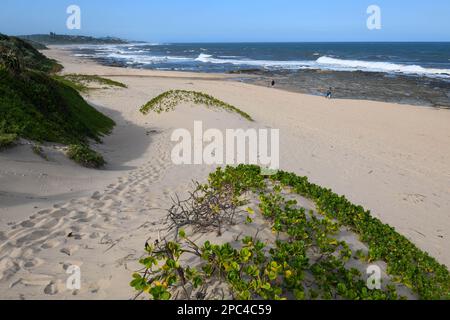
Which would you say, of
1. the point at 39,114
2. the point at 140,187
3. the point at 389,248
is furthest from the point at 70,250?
the point at 39,114

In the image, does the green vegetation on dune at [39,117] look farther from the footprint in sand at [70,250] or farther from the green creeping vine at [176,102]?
the green creeping vine at [176,102]

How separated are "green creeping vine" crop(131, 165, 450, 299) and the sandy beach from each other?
668mm

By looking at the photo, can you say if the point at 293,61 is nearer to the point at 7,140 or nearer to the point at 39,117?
the point at 39,117

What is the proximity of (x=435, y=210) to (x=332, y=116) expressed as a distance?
1287 centimetres

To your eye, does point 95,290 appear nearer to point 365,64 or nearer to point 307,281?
point 307,281

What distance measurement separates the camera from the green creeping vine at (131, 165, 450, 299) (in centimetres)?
312

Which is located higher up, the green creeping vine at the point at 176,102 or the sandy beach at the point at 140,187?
the green creeping vine at the point at 176,102

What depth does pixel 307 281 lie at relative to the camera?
3.45 metres

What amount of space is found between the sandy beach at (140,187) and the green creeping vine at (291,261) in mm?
668

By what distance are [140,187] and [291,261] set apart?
14.6ft

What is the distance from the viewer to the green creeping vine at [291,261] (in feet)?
10.2

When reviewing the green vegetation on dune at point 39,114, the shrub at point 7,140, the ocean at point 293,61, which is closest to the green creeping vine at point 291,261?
the shrub at point 7,140

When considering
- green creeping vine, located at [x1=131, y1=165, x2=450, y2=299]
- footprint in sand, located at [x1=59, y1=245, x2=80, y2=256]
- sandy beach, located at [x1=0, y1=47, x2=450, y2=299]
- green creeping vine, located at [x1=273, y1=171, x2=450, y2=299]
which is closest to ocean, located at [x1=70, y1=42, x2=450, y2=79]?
sandy beach, located at [x1=0, y1=47, x2=450, y2=299]

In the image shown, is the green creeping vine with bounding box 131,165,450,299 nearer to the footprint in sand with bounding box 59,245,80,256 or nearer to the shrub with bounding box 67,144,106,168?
the footprint in sand with bounding box 59,245,80,256
